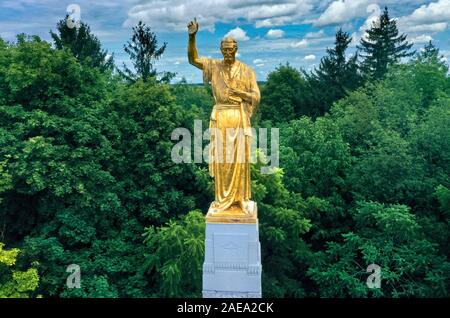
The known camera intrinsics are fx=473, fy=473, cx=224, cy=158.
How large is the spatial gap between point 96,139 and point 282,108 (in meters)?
16.3

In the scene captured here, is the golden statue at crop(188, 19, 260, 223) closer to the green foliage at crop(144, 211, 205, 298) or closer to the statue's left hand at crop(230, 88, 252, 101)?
the statue's left hand at crop(230, 88, 252, 101)

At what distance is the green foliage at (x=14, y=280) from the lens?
1332 cm

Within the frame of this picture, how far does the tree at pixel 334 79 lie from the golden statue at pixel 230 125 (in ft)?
76.0

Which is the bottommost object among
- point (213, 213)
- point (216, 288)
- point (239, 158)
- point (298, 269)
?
point (298, 269)

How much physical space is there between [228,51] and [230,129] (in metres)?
1.33

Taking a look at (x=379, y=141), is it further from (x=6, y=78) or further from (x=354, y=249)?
(x=6, y=78)

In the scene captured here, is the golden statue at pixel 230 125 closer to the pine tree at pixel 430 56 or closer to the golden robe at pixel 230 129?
the golden robe at pixel 230 129

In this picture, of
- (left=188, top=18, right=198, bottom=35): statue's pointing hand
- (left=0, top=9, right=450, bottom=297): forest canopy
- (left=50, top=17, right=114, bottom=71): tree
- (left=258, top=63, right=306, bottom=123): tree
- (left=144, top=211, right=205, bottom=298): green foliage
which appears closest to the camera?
(left=188, top=18, right=198, bottom=35): statue's pointing hand

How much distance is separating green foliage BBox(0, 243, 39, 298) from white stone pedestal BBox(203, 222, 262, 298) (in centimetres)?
746

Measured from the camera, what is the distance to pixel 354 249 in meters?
16.4

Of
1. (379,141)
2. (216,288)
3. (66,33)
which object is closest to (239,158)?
(216,288)

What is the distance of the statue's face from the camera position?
26.5 feet

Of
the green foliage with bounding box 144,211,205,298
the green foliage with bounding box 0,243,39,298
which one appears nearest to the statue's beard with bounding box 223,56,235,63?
the green foliage with bounding box 144,211,205,298

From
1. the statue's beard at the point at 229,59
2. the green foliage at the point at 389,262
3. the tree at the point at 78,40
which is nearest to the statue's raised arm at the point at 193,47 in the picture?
the statue's beard at the point at 229,59
